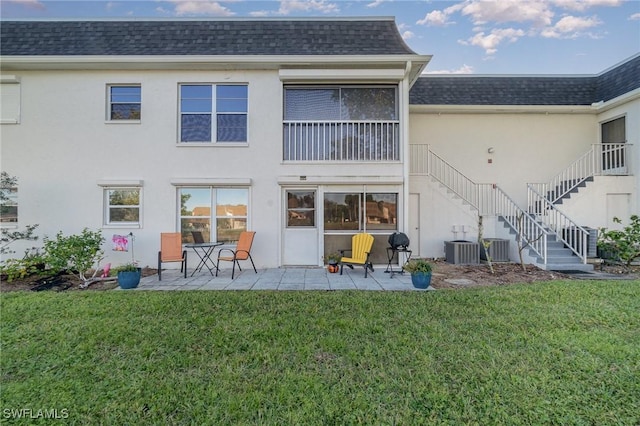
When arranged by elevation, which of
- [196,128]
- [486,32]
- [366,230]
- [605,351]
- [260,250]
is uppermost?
[486,32]

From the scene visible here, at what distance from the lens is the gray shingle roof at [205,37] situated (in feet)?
27.8

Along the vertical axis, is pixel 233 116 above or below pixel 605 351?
above

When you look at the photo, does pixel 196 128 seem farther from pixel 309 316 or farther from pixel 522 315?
pixel 522 315

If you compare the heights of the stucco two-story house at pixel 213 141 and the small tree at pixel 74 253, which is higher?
the stucco two-story house at pixel 213 141

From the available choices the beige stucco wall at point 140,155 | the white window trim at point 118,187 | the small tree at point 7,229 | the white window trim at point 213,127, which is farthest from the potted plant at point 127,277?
the small tree at point 7,229

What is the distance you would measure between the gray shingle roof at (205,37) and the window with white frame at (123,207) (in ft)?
13.1

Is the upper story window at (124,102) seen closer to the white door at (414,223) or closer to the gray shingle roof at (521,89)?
the white door at (414,223)

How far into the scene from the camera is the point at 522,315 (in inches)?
184

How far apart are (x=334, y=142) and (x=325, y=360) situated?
6.54 m

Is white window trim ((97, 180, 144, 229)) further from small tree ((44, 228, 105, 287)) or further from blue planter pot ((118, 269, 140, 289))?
blue planter pot ((118, 269, 140, 289))

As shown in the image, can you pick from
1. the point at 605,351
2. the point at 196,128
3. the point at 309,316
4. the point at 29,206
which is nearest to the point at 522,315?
the point at 605,351

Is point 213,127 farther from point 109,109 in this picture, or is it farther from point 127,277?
point 127,277

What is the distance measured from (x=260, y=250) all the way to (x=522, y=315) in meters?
6.35

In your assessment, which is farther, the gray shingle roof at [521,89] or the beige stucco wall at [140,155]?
the gray shingle roof at [521,89]
